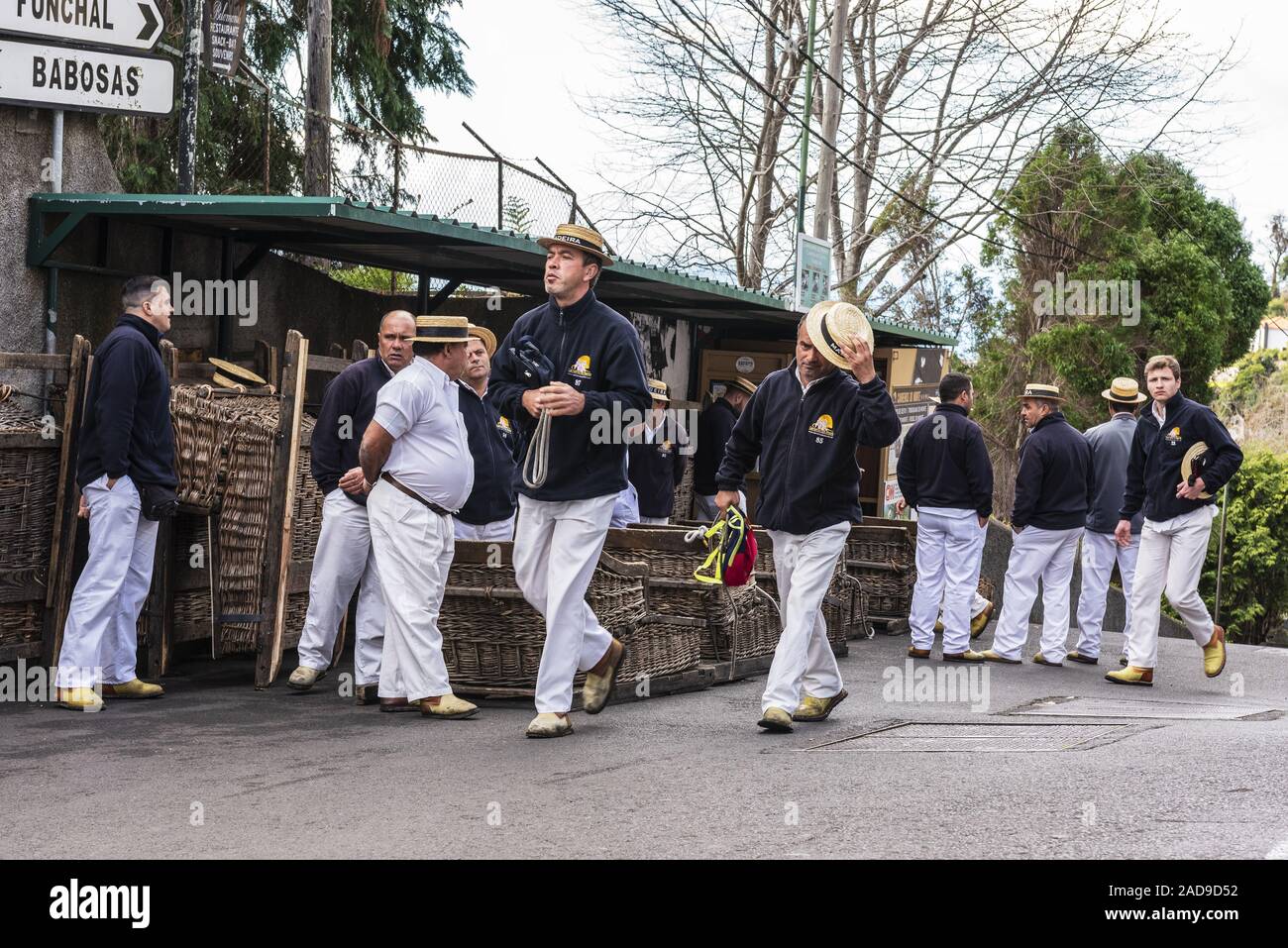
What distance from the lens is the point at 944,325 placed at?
39.2m

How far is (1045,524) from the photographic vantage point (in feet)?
40.4

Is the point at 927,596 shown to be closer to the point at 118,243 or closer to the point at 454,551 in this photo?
the point at 454,551

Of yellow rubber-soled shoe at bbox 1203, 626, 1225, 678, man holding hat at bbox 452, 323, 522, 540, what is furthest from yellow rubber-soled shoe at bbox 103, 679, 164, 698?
yellow rubber-soled shoe at bbox 1203, 626, 1225, 678

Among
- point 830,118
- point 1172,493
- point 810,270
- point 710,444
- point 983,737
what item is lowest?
point 983,737

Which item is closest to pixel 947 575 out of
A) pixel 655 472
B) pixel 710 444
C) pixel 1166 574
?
pixel 1166 574

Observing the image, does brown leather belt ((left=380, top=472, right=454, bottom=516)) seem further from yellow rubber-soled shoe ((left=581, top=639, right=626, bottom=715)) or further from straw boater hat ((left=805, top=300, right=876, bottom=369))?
straw boater hat ((left=805, top=300, right=876, bottom=369))

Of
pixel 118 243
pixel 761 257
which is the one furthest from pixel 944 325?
pixel 118 243

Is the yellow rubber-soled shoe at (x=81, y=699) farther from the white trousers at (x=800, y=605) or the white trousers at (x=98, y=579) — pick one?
the white trousers at (x=800, y=605)

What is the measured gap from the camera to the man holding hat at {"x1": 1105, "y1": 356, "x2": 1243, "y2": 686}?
10500 millimetres

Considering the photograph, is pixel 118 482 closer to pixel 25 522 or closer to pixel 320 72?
pixel 25 522

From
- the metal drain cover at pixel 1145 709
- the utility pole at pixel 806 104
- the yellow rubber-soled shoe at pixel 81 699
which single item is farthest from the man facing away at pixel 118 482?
the utility pole at pixel 806 104

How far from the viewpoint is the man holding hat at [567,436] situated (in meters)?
7.61

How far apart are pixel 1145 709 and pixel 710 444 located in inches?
254

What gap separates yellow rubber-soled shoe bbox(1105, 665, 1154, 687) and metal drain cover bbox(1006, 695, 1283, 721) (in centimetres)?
81
